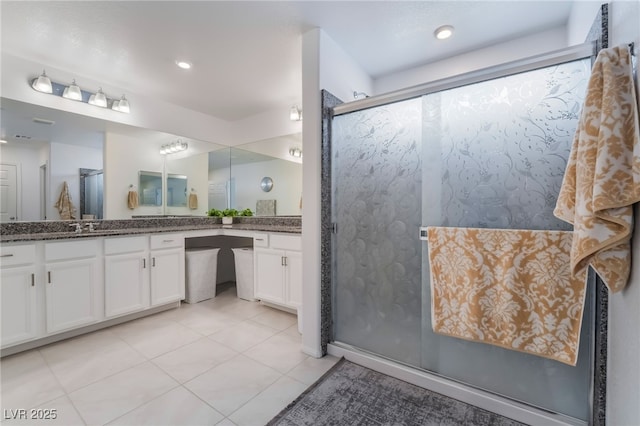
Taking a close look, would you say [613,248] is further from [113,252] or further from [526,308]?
[113,252]

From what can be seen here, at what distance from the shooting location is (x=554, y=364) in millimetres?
1324

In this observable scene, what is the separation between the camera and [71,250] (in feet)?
7.22

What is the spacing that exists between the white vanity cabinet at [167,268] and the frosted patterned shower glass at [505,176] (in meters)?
2.54

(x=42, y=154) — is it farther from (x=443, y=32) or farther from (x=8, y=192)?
(x=443, y=32)

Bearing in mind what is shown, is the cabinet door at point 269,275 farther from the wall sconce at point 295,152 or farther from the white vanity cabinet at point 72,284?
the white vanity cabinet at point 72,284

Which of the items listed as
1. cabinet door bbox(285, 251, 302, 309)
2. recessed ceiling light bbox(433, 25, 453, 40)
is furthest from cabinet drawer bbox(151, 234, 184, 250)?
recessed ceiling light bbox(433, 25, 453, 40)

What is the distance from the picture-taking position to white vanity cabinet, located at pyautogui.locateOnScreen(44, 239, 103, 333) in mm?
2088

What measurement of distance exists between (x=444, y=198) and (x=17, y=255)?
3025 mm

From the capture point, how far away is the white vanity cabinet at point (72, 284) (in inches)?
82.2

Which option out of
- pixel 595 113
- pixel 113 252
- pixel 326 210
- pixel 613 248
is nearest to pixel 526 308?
pixel 613 248

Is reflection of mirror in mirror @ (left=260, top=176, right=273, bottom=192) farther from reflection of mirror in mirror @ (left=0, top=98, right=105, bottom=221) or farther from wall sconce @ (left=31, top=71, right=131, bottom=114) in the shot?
reflection of mirror in mirror @ (left=0, top=98, right=105, bottom=221)

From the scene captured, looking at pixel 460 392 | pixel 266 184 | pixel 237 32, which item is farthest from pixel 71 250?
pixel 460 392

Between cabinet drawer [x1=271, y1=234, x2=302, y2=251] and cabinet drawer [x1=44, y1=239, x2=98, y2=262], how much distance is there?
5.11ft

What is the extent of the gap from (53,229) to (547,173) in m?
3.79
